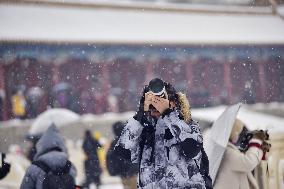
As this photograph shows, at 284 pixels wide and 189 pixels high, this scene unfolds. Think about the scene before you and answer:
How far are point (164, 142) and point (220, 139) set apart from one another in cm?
70

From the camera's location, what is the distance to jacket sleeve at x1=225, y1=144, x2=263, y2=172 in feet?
8.56

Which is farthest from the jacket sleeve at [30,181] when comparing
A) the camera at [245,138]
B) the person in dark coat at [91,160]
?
the person in dark coat at [91,160]

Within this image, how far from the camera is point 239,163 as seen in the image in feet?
8.62

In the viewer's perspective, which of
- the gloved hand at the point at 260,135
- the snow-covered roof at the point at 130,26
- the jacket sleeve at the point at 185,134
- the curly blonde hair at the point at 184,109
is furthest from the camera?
the snow-covered roof at the point at 130,26

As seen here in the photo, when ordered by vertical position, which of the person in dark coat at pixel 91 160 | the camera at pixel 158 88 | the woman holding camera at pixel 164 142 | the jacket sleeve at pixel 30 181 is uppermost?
the camera at pixel 158 88

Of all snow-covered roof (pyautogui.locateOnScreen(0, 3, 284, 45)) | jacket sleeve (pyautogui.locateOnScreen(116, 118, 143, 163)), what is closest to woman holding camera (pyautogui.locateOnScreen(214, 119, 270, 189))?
jacket sleeve (pyautogui.locateOnScreen(116, 118, 143, 163))

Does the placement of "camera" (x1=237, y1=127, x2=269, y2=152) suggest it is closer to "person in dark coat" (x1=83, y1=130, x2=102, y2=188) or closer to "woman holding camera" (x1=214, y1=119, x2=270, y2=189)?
"woman holding camera" (x1=214, y1=119, x2=270, y2=189)

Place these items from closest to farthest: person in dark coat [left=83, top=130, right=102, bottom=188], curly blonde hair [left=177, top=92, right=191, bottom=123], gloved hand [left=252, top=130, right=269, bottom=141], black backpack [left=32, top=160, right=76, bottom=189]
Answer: curly blonde hair [left=177, top=92, right=191, bottom=123] → black backpack [left=32, top=160, right=76, bottom=189] → gloved hand [left=252, top=130, right=269, bottom=141] → person in dark coat [left=83, top=130, right=102, bottom=188]

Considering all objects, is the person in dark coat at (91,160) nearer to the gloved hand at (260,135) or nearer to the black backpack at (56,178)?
the black backpack at (56,178)

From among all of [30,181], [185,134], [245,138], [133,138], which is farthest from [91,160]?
[185,134]

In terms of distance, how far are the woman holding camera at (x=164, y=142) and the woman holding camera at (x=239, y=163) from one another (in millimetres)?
572

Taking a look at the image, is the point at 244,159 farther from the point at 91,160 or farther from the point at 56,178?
the point at 91,160

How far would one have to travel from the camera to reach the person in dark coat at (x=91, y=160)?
4.64 meters

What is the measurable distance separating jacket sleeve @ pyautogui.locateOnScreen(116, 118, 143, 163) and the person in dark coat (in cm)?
255
